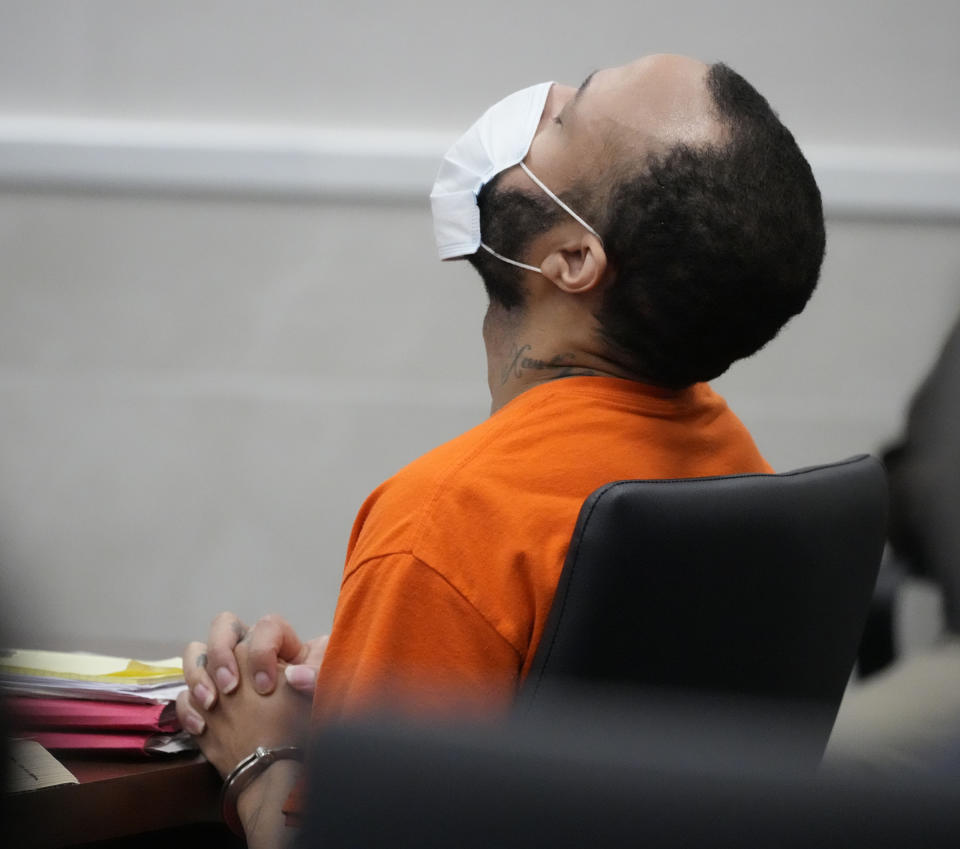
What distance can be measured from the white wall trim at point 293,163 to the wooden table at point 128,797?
1814 mm

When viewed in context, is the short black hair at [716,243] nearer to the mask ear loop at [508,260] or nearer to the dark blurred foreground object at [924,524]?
the mask ear loop at [508,260]

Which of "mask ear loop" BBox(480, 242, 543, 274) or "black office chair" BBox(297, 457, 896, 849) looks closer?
"black office chair" BBox(297, 457, 896, 849)

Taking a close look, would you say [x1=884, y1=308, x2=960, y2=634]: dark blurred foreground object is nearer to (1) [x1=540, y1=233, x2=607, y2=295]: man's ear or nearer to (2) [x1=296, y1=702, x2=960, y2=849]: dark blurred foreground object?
(1) [x1=540, y1=233, x2=607, y2=295]: man's ear

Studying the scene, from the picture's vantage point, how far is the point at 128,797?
34.8 inches

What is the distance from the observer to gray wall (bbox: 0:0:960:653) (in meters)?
2.56

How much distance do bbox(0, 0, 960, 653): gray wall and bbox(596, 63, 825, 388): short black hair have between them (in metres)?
1.62

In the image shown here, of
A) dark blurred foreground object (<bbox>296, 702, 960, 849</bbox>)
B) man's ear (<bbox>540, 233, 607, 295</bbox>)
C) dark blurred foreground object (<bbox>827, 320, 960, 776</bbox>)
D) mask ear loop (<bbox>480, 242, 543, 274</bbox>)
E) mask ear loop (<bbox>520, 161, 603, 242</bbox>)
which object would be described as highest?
mask ear loop (<bbox>520, 161, 603, 242</bbox>)

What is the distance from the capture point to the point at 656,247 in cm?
96

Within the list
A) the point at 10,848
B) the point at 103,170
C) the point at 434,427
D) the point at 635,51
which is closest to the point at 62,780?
the point at 10,848

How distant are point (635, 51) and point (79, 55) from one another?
4.41 feet

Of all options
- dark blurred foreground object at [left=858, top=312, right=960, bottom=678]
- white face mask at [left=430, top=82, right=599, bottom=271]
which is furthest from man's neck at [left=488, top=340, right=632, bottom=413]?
dark blurred foreground object at [left=858, top=312, right=960, bottom=678]

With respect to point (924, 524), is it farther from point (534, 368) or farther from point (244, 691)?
point (244, 691)

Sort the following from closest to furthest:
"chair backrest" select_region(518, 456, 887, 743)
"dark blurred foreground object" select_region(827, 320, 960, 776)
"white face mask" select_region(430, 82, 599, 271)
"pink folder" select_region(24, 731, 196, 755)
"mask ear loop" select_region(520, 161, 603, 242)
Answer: "chair backrest" select_region(518, 456, 887, 743), "pink folder" select_region(24, 731, 196, 755), "mask ear loop" select_region(520, 161, 603, 242), "white face mask" select_region(430, 82, 599, 271), "dark blurred foreground object" select_region(827, 320, 960, 776)

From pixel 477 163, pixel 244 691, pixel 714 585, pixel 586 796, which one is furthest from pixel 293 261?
pixel 586 796
